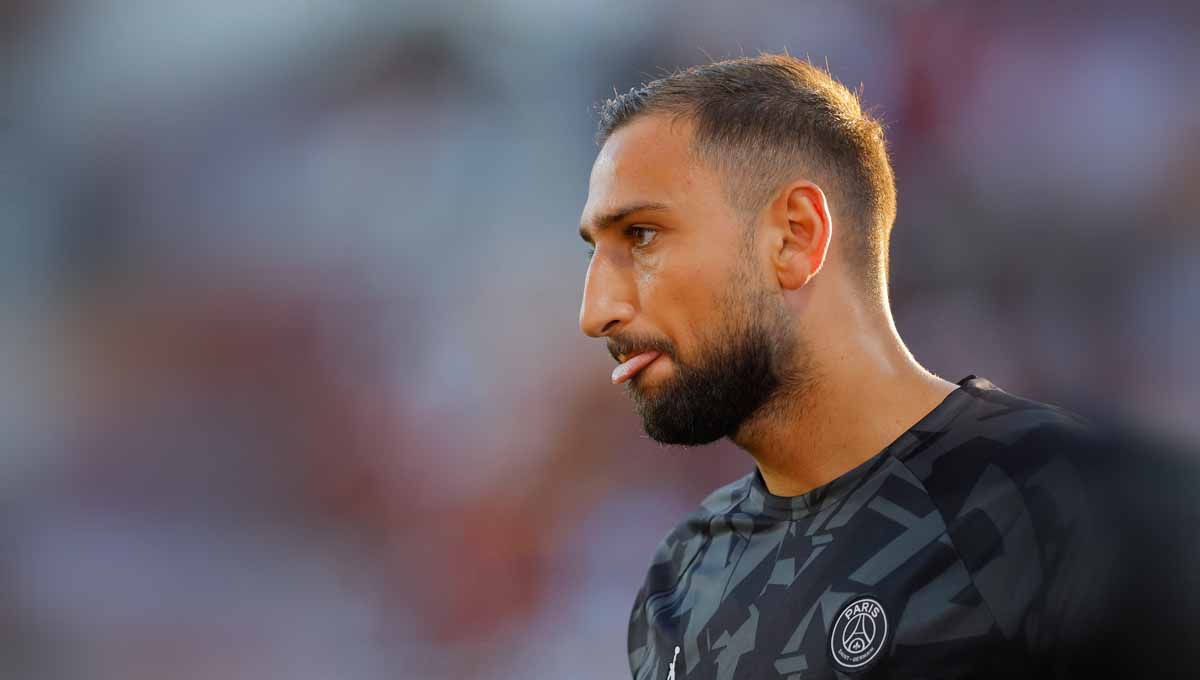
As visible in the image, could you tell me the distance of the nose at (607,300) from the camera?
1.87 meters

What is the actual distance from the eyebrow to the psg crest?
2.23 ft

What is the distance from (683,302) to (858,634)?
570 millimetres

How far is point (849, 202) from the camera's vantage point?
1.93m

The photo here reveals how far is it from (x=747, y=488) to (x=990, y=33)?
10.9ft

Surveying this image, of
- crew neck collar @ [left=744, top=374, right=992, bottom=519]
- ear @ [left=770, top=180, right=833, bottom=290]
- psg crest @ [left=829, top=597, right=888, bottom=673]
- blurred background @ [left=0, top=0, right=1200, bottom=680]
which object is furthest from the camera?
blurred background @ [left=0, top=0, right=1200, bottom=680]

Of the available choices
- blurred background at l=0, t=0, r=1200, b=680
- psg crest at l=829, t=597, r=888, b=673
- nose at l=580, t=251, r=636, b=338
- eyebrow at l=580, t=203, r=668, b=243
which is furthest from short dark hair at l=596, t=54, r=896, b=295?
blurred background at l=0, t=0, r=1200, b=680

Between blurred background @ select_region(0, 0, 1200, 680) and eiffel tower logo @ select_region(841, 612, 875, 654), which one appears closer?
eiffel tower logo @ select_region(841, 612, 875, 654)

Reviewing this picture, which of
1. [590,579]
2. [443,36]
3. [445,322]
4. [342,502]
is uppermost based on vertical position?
[443,36]

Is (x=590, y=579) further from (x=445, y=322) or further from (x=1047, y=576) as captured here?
(x=1047, y=576)

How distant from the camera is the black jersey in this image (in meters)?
1.45

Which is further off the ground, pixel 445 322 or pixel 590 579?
pixel 445 322

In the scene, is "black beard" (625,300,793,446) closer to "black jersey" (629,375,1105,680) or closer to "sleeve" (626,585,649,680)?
"black jersey" (629,375,1105,680)

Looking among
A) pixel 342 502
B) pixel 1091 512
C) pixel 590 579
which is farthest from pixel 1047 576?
pixel 342 502

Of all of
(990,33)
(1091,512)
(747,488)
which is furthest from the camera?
(990,33)
